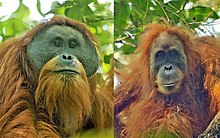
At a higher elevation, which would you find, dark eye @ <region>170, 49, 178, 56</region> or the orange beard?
dark eye @ <region>170, 49, 178, 56</region>

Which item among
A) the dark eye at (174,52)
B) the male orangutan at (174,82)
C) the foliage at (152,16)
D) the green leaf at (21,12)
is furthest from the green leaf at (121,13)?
the green leaf at (21,12)

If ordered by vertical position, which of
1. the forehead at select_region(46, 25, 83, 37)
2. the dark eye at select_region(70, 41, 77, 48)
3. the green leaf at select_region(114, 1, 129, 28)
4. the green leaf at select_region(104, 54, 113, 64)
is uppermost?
the green leaf at select_region(114, 1, 129, 28)

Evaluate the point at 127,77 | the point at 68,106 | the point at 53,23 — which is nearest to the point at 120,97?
the point at 127,77

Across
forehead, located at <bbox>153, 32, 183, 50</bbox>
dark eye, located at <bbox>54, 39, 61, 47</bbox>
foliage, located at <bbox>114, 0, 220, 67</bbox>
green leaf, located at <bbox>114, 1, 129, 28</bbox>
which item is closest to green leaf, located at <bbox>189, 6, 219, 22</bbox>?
foliage, located at <bbox>114, 0, 220, 67</bbox>

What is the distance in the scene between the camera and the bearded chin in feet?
6.60

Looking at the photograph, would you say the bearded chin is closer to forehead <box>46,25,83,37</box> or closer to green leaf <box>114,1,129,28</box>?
Result: forehead <box>46,25,83,37</box>

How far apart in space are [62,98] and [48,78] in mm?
98

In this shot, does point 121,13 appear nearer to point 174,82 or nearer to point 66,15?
point 66,15

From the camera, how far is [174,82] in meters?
2.03

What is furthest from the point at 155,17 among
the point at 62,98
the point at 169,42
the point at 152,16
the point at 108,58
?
the point at 62,98

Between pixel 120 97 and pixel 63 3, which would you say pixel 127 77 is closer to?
pixel 120 97

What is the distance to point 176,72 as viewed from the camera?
2.03m

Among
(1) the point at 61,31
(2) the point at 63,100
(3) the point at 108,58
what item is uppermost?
Answer: (1) the point at 61,31

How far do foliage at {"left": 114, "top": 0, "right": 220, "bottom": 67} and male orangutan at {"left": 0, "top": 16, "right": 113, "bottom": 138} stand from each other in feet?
0.40
